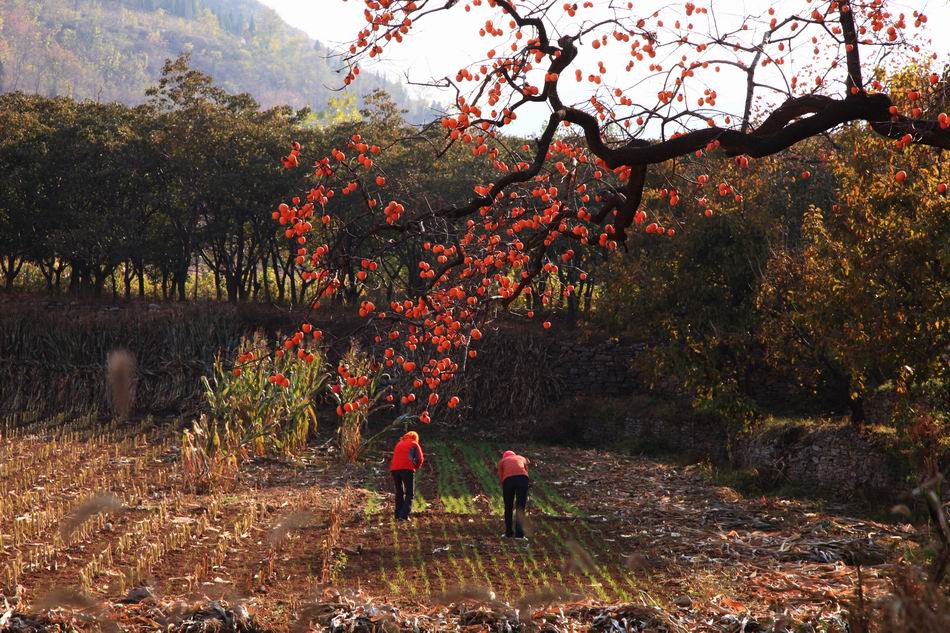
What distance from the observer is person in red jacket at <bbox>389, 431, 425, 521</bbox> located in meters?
15.5

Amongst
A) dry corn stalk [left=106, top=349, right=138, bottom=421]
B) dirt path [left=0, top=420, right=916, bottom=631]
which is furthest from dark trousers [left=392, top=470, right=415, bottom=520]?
dry corn stalk [left=106, top=349, right=138, bottom=421]

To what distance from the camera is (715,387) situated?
2275cm

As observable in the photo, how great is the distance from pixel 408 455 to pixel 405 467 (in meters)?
0.22

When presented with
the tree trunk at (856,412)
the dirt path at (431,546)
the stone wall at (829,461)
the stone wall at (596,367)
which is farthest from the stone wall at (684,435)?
the dirt path at (431,546)

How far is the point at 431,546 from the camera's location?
1356 cm

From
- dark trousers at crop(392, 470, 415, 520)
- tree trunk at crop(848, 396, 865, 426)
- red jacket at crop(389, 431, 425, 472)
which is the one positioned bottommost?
dark trousers at crop(392, 470, 415, 520)

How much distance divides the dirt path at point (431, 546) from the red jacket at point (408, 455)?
1.02 m

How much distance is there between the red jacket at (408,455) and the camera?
1547 centimetres

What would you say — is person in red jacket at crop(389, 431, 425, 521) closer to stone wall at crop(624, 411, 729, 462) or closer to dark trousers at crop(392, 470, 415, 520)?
dark trousers at crop(392, 470, 415, 520)

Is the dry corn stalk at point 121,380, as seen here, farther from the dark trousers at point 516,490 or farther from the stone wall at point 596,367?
the dark trousers at point 516,490

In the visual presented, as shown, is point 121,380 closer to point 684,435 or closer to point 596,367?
point 596,367

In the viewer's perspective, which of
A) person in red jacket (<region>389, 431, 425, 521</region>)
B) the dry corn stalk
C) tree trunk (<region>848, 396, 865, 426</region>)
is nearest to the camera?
person in red jacket (<region>389, 431, 425, 521</region>)

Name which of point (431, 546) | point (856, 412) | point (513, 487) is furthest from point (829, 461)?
point (431, 546)

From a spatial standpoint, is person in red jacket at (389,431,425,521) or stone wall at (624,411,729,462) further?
stone wall at (624,411,729,462)
